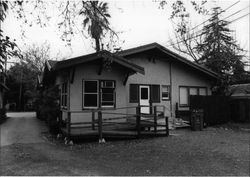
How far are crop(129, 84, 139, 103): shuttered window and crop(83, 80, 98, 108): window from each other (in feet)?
10.9

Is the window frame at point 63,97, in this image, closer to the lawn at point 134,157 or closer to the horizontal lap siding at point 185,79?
the lawn at point 134,157

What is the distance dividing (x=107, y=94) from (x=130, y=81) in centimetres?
292

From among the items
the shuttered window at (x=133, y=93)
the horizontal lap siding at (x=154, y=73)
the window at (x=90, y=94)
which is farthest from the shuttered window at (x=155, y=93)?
the window at (x=90, y=94)

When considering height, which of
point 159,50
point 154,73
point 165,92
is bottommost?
point 165,92

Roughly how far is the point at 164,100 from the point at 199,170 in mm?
10790

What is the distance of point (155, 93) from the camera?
17.1 metres

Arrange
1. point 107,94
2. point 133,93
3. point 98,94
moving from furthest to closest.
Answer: point 133,93 → point 107,94 → point 98,94

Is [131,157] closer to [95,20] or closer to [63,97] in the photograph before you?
[95,20]

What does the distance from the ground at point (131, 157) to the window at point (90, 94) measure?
2.80 m

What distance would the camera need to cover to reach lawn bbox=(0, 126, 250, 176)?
22.0 ft

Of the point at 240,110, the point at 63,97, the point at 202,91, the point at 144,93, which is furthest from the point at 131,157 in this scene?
the point at 202,91

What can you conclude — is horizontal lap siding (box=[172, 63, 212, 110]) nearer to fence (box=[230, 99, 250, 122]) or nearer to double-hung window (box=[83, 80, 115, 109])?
fence (box=[230, 99, 250, 122])

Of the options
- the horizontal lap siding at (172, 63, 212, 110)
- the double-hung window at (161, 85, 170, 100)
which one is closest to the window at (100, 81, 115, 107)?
the double-hung window at (161, 85, 170, 100)

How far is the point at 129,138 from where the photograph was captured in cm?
1155
